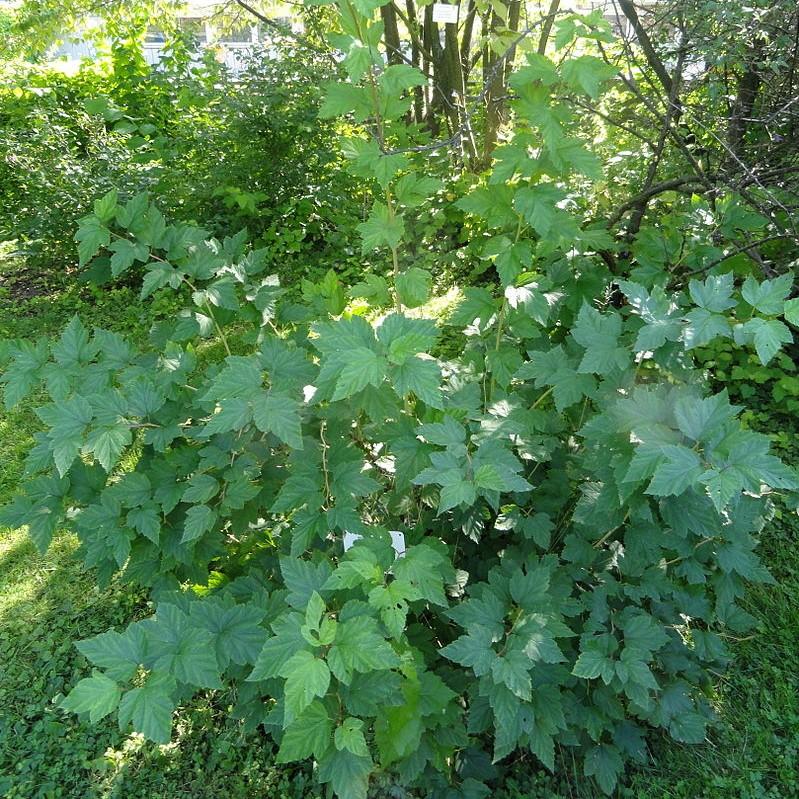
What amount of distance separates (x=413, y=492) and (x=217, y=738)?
1152 mm

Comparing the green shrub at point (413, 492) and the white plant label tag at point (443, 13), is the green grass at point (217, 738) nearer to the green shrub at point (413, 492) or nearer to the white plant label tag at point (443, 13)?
the green shrub at point (413, 492)

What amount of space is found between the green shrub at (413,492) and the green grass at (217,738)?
173 mm

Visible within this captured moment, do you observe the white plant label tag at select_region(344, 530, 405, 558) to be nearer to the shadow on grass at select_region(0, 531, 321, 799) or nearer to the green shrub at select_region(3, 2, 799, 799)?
the green shrub at select_region(3, 2, 799, 799)

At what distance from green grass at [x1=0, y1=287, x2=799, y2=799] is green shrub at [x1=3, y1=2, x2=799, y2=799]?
0.17 meters

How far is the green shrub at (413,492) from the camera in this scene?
1.40 meters

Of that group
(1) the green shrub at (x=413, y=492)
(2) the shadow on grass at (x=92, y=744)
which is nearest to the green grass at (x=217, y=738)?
(2) the shadow on grass at (x=92, y=744)

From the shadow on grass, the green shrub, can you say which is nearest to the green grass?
the shadow on grass

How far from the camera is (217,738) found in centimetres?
241

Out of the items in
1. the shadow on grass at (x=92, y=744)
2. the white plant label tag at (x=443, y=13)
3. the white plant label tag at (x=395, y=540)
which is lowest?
the shadow on grass at (x=92, y=744)

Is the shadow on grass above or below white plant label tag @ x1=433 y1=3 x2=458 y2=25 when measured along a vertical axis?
below

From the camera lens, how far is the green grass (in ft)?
7.18

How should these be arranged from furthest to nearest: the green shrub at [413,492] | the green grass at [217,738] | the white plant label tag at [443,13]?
the white plant label tag at [443,13], the green grass at [217,738], the green shrub at [413,492]

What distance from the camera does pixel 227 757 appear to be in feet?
7.70

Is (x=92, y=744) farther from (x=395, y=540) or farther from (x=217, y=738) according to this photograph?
(x=395, y=540)
